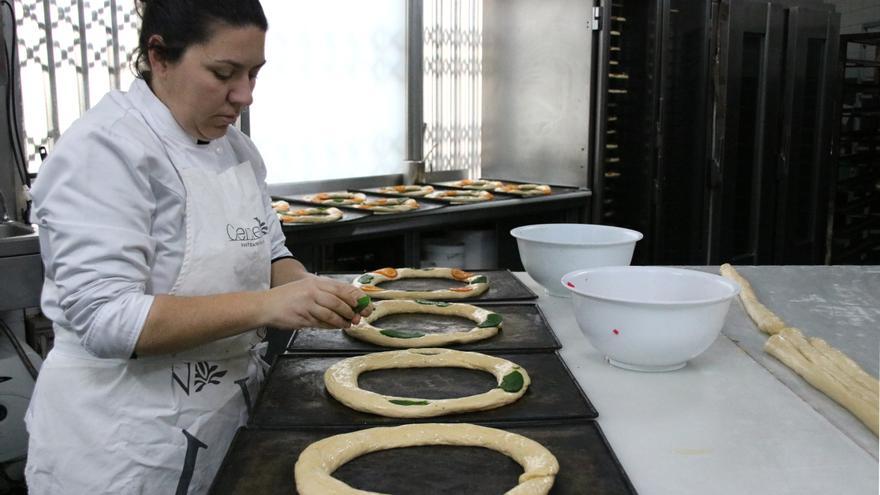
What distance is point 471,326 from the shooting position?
1.82 metres

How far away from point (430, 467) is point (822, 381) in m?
0.79

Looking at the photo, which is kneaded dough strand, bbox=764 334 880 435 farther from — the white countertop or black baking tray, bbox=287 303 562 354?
black baking tray, bbox=287 303 562 354

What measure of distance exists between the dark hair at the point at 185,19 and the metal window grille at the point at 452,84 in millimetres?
3332

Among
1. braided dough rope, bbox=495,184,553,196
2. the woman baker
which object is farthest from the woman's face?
braided dough rope, bbox=495,184,553,196

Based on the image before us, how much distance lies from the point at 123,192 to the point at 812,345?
1451mm

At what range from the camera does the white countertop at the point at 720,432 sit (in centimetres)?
108

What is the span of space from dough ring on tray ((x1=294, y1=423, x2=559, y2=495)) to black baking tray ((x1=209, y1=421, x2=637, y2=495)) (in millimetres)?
13

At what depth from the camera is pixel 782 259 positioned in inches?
229

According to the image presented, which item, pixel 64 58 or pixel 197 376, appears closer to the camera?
pixel 197 376

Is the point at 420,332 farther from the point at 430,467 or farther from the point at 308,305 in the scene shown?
the point at 430,467

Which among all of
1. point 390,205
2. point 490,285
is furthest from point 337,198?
point 490,285

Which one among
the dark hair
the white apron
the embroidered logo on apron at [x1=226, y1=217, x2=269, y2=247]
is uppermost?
the dark hair

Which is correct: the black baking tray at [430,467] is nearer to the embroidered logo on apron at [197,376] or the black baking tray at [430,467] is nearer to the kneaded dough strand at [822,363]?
the embroidered logo on apron at [197,376]

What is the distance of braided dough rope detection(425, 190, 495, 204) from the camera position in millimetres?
3895
